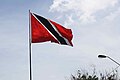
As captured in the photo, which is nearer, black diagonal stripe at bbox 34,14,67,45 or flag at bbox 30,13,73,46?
flag at bbox 30,13,73,46

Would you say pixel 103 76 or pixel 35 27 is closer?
pixel 35 27

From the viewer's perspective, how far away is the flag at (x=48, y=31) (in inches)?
832

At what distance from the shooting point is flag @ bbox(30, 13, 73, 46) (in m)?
21.1

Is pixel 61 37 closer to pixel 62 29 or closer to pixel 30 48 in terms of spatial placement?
pixel 62 29

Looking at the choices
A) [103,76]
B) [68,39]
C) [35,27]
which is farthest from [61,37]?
[103,76]

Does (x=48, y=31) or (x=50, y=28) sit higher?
(x=50, y=28)

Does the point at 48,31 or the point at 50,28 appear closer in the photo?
the point at 48,31

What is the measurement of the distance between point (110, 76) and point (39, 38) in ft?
160

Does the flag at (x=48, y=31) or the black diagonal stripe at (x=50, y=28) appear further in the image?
the black diagonal stripe at (x=50, y=28)

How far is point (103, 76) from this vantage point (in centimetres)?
6825

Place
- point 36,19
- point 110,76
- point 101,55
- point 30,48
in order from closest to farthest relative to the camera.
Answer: point 30,48 < point 36,19 < point 101,55 < point 110,76

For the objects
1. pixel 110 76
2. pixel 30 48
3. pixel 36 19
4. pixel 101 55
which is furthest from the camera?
pixel 110 76

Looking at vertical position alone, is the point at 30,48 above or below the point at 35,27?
below

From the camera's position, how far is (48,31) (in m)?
21.9
